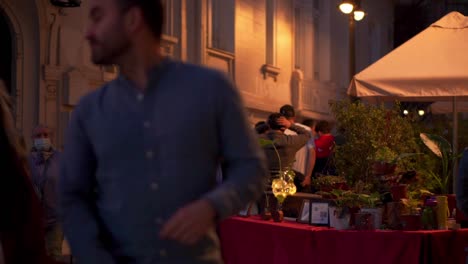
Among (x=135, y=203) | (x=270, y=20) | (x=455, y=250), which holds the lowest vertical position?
(x=455, y=250)

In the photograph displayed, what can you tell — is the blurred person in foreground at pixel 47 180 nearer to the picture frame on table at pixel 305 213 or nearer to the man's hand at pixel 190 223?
the picture frame on table at pixel 305 213

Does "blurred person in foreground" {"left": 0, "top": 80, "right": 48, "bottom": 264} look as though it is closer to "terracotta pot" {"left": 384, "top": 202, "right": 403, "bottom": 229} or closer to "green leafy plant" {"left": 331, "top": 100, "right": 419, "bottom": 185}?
A: "terracotta pot" {"left": 384, "top": 202, "right": 403, "bottom": 229}

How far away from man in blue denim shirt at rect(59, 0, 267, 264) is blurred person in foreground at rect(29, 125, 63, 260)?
5.04 metres

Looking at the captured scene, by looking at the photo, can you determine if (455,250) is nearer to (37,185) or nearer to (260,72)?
(37,185)

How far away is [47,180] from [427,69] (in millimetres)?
3634

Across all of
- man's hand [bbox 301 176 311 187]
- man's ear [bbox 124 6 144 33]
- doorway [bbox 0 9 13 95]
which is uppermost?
doorway [bbox 0 9 13 95]

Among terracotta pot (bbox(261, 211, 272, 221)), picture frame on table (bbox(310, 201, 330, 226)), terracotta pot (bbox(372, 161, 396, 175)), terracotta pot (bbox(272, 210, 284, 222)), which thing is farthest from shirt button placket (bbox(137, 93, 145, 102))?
terracotta pot (bbox(261, 211, 272, 221))

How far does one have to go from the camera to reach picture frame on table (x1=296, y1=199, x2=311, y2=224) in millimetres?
7461

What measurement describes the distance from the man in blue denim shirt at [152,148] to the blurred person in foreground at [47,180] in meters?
5.04

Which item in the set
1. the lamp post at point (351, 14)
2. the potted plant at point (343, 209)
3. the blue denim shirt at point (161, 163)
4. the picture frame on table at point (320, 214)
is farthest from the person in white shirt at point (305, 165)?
the blue denim shirt at point (161, 163)

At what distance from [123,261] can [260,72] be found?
17.9 m

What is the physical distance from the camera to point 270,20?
21234mm

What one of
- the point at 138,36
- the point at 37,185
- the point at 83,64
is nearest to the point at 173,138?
the point at 138,36

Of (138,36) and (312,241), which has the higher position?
(138,36)
